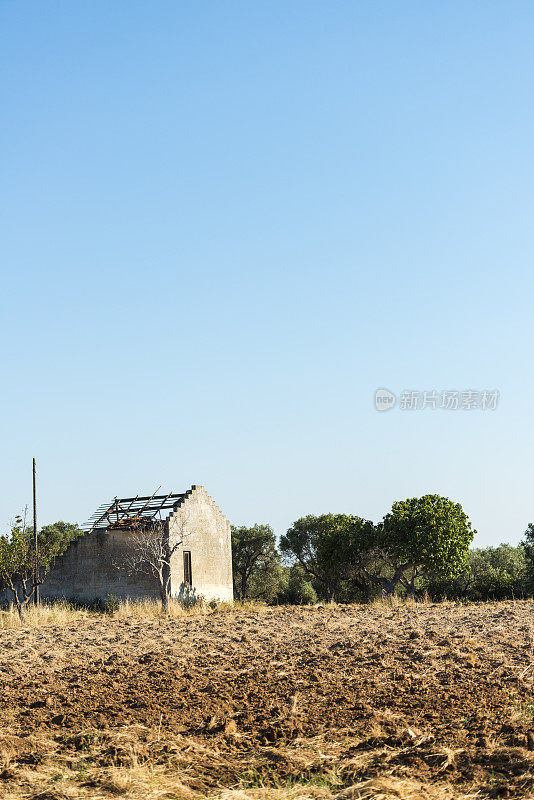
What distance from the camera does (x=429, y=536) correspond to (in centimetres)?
3612

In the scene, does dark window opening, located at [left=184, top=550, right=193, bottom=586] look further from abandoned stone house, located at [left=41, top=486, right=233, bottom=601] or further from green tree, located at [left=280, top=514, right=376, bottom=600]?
green tree, located at [left=280, top=514, right=376, bottom=600]

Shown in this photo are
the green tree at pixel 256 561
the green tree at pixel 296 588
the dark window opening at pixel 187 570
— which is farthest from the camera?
the green tree at pixel 256 561

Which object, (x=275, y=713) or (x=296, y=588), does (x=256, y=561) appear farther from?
(x=275, y=713)

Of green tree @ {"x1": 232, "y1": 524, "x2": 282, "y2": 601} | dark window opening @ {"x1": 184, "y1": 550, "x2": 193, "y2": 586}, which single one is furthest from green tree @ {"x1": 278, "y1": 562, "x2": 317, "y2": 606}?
dark window opening @ {"x1": 184, "y1": 550, "x2": 193, "y2": 586}

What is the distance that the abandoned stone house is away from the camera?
32.6 meters

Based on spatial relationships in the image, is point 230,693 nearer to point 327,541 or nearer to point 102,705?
point 102,705

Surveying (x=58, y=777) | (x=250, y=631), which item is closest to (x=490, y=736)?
(x=58, y=777)

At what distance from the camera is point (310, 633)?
14.2m

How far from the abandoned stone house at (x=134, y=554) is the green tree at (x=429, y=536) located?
929 cm

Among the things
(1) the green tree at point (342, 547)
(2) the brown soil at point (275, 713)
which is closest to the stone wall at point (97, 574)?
(1) the green tree at point (342, 547)

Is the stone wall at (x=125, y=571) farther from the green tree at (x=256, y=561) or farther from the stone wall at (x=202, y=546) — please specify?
the green tree at (x=256, y=561)

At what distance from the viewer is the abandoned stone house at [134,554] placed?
32.6m

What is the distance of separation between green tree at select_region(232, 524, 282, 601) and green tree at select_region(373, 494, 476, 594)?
15298 mm

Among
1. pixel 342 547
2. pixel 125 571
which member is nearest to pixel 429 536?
pixel 342 547
